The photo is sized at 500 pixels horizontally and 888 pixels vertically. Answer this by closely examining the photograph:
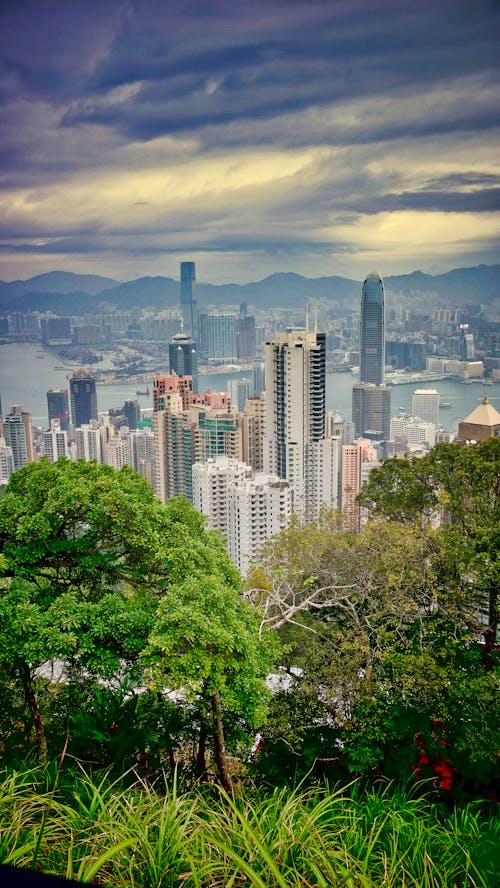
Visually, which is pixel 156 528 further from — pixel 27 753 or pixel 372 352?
pixel 372 352

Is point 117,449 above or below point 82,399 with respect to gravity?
below

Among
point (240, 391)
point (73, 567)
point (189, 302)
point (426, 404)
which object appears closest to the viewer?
point (73, 567)

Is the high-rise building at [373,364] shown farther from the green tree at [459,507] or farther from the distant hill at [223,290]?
the green tree at [459,507]

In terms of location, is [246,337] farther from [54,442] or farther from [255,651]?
[255,651]

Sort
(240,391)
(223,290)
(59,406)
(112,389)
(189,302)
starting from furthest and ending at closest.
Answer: (240,391)
(189,302)
(223,290)
(112,389)
(59,406)

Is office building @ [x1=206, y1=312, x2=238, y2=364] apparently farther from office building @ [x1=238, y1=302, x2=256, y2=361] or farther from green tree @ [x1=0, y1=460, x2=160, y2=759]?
green tree @ [x1=0, y1=460, x2=160, y2=759]

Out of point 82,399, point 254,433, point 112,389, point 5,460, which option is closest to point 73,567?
point 5,460

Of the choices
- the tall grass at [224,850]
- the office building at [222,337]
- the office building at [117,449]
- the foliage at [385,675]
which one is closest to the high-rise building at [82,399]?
the office building at [117,449]

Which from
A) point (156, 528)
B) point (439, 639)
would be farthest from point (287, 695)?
point (156, 528)
